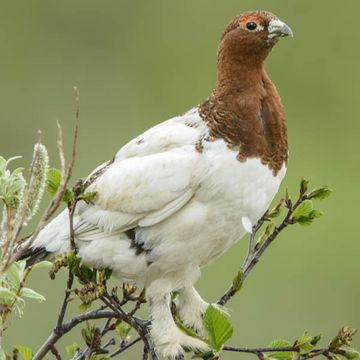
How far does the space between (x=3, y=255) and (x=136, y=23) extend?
16.7m

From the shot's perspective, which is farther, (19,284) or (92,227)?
(92,227)

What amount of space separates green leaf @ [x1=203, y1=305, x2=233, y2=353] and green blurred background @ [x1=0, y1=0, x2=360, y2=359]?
6.92 metres

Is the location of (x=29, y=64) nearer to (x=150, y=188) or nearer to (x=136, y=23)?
(x=136, y=23)

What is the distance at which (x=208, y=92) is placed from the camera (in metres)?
17.8

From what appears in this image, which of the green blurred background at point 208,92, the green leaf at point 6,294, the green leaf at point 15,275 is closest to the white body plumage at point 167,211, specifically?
the green leaf at point 15,275

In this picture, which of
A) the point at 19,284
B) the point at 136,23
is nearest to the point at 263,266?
the point at 136,23

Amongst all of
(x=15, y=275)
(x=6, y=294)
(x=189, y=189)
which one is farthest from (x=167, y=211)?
(x=6, y=294)

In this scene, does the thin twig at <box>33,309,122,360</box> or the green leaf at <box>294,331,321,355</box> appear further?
the green leaf at <box>294,331,321,355</box>

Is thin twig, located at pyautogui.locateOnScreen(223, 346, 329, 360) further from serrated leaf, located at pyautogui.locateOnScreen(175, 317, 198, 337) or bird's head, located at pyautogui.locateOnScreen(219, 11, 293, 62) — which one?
bird's head, located at pyautogui.locateOnScreen(219, 11, 293, 62)

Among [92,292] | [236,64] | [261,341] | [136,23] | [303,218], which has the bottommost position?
[261,341]

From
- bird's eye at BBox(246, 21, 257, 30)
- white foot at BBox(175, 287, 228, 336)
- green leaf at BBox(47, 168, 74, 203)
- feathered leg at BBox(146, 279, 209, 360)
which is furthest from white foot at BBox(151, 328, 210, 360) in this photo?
bird's eye at BBox(246, 21, 257, 30)

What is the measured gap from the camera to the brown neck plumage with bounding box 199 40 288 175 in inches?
210

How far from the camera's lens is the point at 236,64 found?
557 centimetres

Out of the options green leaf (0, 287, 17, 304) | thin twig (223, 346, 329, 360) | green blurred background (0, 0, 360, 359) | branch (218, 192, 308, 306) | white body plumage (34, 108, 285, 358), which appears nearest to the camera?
green leaf (0, 287, 17, 304)
